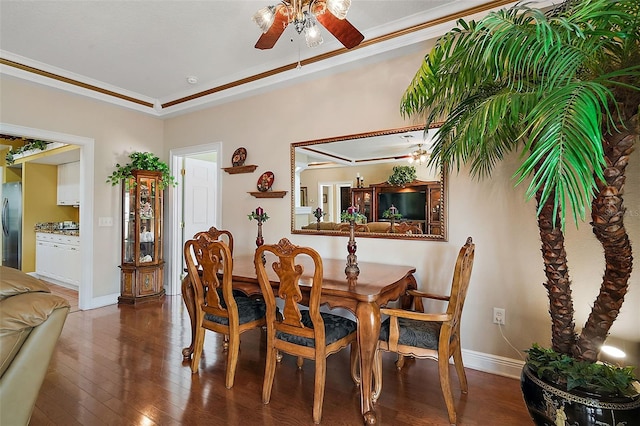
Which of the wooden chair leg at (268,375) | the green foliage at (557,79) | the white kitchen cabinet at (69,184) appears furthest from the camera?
the white kitchen cabinet at (69,184)

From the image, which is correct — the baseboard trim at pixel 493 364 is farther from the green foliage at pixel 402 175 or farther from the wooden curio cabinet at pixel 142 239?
the wooden curio cabinet at pixel 142 239

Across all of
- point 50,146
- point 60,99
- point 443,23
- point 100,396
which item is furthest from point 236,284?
point 50,146

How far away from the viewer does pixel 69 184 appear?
5.71 metres

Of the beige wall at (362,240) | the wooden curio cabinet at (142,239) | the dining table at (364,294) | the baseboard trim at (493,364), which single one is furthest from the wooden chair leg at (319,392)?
the wooden curio cabinet at (142,239)

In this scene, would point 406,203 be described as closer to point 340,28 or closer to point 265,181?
point 340,28

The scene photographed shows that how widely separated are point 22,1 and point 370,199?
10.3 feet

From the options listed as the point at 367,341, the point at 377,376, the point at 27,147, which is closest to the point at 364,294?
the point at 367,341

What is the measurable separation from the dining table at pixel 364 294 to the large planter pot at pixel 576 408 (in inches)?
32.4

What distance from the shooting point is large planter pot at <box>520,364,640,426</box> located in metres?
1.41

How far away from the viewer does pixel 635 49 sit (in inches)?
55.6

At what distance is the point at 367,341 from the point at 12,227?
7.11 metres

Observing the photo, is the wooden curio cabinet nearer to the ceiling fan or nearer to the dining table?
the dining table

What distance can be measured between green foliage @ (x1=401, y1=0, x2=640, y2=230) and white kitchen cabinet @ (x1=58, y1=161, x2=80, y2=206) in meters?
6.10

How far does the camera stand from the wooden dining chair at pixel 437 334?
73.4 inches
